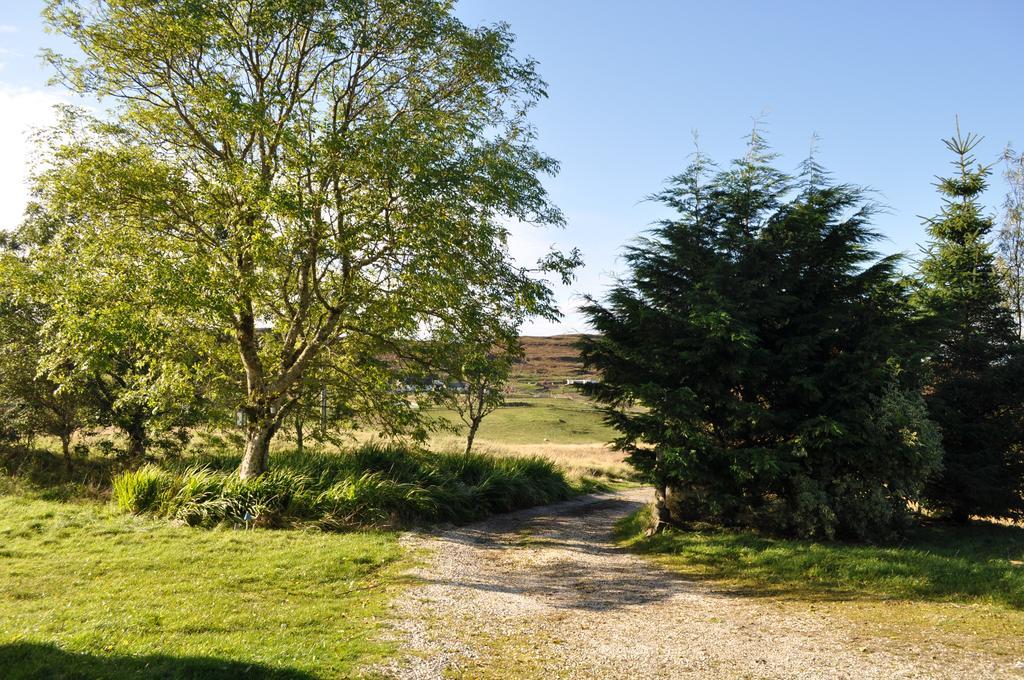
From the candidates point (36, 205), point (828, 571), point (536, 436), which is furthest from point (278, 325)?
point (536, 436)

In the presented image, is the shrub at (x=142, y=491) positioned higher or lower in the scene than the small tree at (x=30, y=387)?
lower

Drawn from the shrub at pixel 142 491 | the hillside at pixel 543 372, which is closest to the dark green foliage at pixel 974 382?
the shrub at pixel 142 491

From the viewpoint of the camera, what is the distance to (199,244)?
40.4 feet

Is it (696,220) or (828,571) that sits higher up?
A: (696,220)

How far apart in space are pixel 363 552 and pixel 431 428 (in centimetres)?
403

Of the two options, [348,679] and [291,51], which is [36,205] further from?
[348,679]

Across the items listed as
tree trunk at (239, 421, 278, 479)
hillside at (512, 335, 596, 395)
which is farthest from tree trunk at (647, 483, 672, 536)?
hillside at (512, 335, 596, 395)

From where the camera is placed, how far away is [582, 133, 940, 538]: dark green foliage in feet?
36.5

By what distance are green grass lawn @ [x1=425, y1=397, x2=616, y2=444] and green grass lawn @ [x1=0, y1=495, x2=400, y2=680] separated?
22.6 metres

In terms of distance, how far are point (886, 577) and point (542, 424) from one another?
3126 cm

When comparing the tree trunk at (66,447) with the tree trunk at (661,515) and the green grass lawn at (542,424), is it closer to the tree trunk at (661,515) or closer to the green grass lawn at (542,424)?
the tree trunk at (661,515)

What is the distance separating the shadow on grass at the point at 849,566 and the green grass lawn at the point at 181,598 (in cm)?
510

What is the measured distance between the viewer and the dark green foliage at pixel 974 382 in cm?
1324

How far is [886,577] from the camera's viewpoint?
8992 mm
